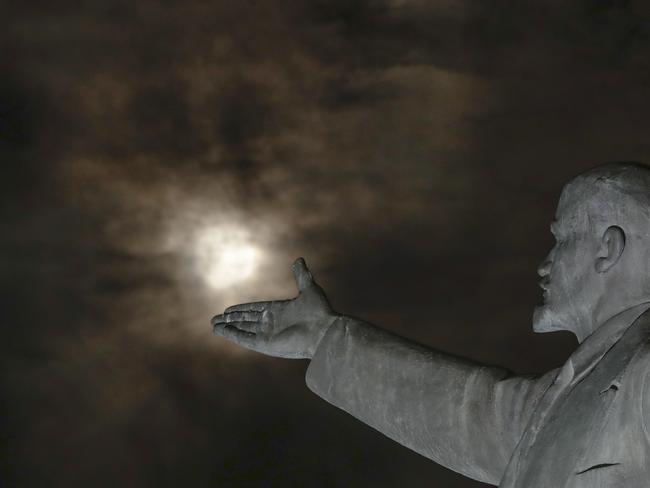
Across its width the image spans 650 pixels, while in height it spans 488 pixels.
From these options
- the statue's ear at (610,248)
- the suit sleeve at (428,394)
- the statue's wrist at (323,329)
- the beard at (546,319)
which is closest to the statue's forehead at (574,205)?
the statue's ear at (610,248)

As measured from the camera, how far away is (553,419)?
9.87 feet

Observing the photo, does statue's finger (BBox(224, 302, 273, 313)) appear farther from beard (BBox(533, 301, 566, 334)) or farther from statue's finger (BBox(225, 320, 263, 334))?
beard (BBox(533, 301, 566, 334))

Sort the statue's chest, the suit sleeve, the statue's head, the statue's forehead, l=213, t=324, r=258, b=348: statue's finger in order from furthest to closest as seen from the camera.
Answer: l=213, t=324, r=258, b=348: statue's finger, the suit sleeve, the statue's forehead, the statue's head, the statue's chest

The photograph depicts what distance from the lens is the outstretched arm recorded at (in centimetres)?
347

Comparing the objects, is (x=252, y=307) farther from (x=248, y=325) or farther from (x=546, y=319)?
(x=546, y=319)

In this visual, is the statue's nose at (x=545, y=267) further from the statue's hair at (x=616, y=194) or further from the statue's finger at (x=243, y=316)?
the statue's finger at (x=243, y=316)

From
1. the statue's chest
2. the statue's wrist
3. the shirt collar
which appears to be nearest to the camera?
the statue's chest

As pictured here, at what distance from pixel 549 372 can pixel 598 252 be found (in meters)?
0.45

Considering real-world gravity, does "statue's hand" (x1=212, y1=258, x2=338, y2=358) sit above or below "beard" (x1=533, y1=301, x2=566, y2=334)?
above

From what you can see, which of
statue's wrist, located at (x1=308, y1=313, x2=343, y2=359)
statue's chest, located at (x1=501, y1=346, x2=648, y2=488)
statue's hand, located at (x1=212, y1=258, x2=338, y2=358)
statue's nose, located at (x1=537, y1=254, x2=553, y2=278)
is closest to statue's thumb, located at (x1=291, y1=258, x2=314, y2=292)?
statue's hand, located at (x1=212, y1=258, x2=338, y2=358)

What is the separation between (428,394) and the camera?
3.66 metres

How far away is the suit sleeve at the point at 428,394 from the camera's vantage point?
3.45 metres

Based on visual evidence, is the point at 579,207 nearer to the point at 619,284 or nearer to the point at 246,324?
the point at 619,284

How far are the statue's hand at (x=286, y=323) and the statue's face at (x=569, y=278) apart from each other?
0.98 m
